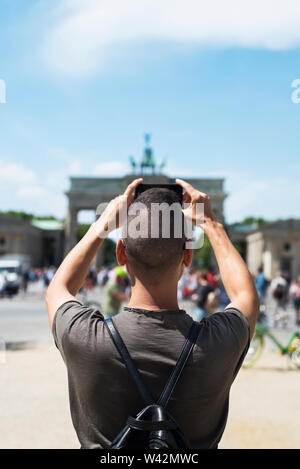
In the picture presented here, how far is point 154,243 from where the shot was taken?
1.79 meters

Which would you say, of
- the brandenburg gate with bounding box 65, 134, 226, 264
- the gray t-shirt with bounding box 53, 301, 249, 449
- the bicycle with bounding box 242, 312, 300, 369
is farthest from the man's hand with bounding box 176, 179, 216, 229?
the brandenburg gate with bounding box 65, 134, 226, 264

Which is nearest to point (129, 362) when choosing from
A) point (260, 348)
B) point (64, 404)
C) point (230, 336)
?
point (230, 336)

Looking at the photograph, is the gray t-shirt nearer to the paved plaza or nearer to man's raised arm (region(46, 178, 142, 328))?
man's raised arm (region(46, 178, 142, 328))

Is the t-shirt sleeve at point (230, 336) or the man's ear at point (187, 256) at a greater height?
the man's ear at point (187, 256)

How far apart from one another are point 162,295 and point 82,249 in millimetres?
315

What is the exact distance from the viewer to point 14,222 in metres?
87.4

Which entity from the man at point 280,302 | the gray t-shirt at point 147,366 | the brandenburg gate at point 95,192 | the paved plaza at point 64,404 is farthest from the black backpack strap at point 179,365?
the brandenburg gate at point 95,192

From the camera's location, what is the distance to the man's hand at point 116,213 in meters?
1.83

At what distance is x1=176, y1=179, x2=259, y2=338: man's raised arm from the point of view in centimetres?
186

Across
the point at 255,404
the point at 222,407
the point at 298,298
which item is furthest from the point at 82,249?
the point at 298,298

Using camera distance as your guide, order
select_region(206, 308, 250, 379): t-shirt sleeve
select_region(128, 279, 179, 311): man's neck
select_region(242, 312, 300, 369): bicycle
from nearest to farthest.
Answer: select_region(206, 308, 250, 379): t-shirt sleeve < select_region(128, 279, 179, 311): man's neck < select_region(242, 312, 300, 369): bicycle

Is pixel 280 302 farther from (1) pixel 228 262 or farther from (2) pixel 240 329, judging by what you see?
(2) pixel 240 329

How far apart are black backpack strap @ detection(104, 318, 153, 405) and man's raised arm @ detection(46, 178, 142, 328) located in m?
0.24

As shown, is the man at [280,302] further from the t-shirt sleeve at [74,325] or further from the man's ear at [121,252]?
the t-shirt sleeve at [74,325]
